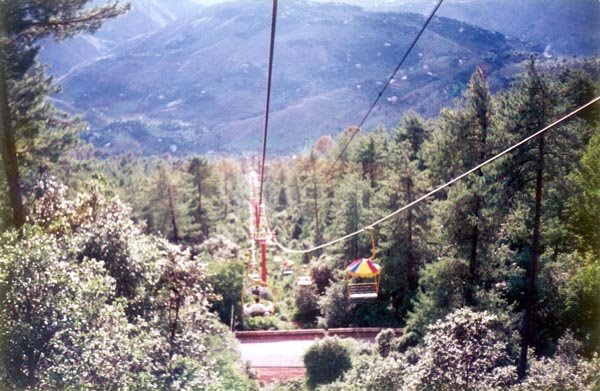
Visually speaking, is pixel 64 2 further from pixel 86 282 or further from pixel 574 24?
pixel 574 24

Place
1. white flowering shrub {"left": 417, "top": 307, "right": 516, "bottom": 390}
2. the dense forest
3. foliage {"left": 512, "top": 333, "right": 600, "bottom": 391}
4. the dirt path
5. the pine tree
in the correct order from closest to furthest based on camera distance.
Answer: the dense forest → foliage {"left": 512, "top": 333, "right": 600, "bottom": 391} → white flowering shrub {"left": 417, "top": 307, "right": 516, "bottom": 390} → the pine tree → the dirt path

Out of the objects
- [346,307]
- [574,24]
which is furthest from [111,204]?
[574,24]

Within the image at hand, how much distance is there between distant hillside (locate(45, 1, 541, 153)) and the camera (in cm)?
12519

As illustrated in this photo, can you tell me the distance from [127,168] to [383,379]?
63.7 m

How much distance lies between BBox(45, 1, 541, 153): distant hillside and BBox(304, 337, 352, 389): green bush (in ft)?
289

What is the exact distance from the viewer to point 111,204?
15.4 m

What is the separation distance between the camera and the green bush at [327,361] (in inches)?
658

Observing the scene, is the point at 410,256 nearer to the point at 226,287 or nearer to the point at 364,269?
the point at 226,287

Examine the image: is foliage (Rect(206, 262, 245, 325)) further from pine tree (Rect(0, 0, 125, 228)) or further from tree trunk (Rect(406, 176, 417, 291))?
pine tree (Rect(0, 0, 125, 228))

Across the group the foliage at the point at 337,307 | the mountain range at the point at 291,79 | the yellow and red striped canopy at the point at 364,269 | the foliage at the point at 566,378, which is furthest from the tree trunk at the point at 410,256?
the mountain range at the point at 291,79

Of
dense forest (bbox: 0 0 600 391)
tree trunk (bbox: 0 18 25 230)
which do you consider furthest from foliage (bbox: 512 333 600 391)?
tree trunk (bbox: 0 18 25 230)

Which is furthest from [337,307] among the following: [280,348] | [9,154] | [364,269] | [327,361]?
[9,154]

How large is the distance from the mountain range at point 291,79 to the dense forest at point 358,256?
275 ft

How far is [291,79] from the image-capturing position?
157875mm
